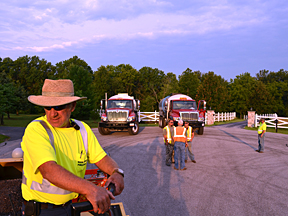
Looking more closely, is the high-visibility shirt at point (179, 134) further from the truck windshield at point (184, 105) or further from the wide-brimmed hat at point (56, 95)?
the truck windshield at point (184, 105)

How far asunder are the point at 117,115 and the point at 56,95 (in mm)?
17031

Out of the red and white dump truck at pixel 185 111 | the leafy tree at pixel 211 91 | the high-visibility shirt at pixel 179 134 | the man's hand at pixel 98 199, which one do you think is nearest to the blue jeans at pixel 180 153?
the high-visibility shirt at pixel 179 134

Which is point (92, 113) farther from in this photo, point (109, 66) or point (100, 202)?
point (109, 66)

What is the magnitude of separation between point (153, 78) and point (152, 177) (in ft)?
236

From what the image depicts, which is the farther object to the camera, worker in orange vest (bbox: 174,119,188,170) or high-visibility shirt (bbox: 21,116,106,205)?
worker in orange vest (bbox: 174,119,188,170)

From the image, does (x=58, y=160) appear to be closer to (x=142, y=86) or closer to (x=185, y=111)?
(x=185, y=111)

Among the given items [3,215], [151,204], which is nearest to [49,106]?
[3,215]

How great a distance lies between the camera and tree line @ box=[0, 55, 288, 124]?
1452 inches

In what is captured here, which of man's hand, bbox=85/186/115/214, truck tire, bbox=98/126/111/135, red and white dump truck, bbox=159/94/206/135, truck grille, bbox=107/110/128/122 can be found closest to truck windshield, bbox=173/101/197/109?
red and white dump truck, bbox=159/94/206/135

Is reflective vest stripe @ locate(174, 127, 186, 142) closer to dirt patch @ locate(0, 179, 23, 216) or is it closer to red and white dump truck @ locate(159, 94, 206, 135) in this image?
dirt patch @ locate(0, 179, 23, 216)

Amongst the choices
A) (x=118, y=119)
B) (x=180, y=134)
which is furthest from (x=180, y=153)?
(x=118, y=119)

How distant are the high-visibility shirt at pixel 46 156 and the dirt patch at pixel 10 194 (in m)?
2.48

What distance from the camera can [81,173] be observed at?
2.15 m

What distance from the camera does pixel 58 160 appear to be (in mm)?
1929
